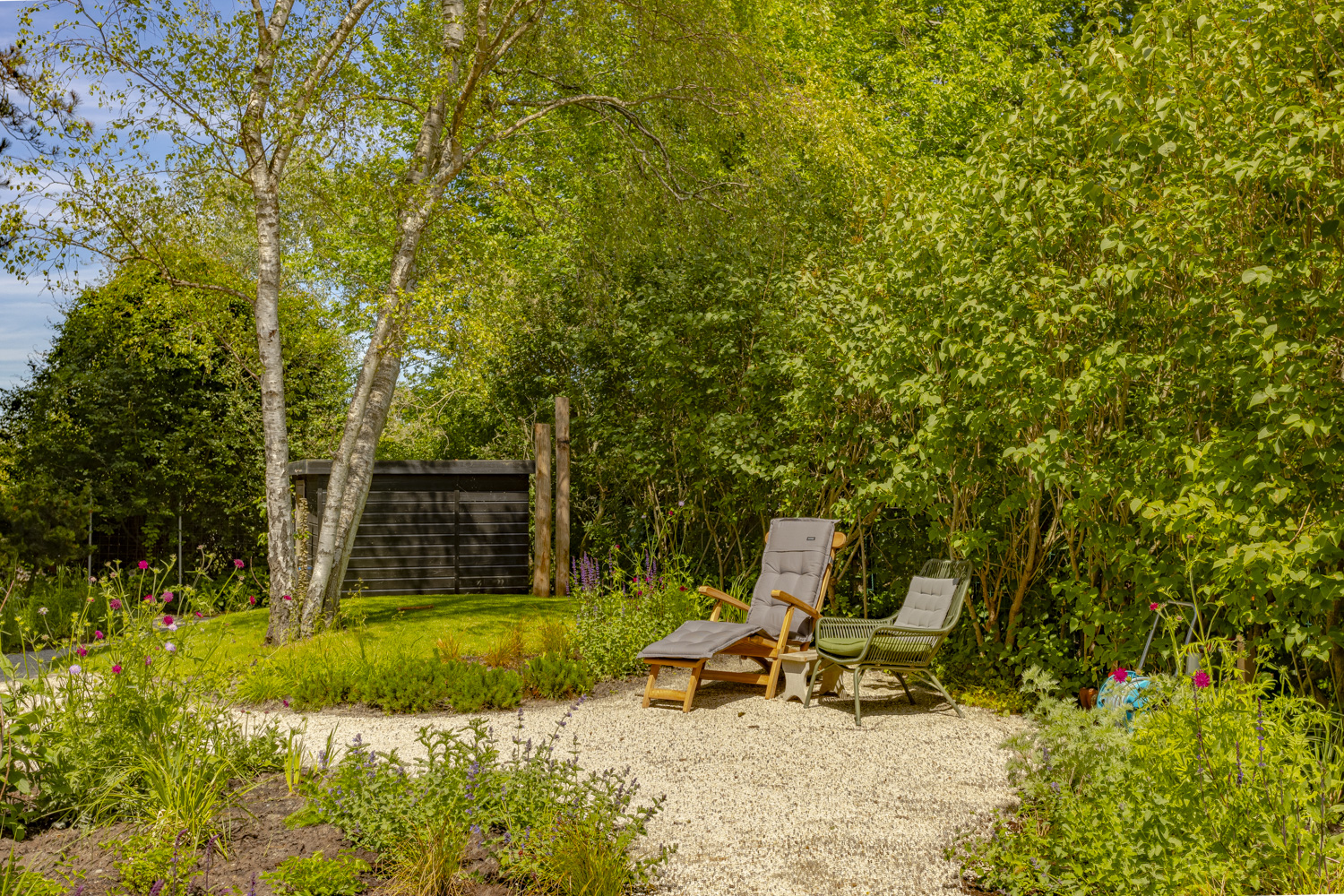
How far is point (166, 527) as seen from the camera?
45.6ft

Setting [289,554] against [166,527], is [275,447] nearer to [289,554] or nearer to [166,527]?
[289,554]

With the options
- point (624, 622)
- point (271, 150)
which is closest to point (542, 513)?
point (624, 622)

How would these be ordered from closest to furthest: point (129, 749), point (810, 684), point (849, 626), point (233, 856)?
1. point (233, 856)
2. point (129, 749)
3. point (810, 684)
4. point (849, 626)

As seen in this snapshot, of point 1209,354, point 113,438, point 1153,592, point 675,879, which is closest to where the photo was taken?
point 675,879

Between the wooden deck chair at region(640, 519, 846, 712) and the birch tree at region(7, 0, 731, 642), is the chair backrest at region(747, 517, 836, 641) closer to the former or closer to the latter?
the wooden deck chair at region(640, 519, 846, 712)

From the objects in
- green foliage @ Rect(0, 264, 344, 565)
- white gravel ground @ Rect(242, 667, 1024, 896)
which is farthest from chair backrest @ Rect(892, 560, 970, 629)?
green foliage @ Rect(0, 264, 344, 565)

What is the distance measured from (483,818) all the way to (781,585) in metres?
3.98

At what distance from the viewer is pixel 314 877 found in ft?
9.80

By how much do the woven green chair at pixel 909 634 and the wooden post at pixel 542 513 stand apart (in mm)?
5107

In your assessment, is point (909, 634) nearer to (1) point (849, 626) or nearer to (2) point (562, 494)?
(1) point (849, 626)

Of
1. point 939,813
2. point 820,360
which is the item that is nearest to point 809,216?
point 820,360

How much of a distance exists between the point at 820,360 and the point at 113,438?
10.5 meters

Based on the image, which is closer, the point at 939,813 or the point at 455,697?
the point at 939,813

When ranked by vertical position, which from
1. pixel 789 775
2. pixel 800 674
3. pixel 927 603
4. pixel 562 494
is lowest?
pixel 789 775
